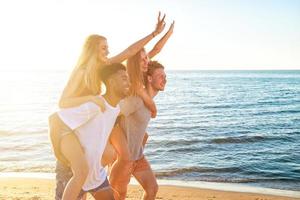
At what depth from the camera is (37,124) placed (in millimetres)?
23922

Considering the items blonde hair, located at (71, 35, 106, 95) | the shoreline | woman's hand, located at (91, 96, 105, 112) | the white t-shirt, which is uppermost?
blonde hair, located at (71, 35, 106, 95)

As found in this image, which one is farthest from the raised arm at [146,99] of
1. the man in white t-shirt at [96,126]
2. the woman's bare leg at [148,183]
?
the woman's bare leg at [148,183]

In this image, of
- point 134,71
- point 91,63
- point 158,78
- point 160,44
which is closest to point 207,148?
point 160,44

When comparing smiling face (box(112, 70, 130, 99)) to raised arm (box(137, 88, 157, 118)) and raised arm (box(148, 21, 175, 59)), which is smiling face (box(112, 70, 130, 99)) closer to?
raised arm (box(137, 88, 157, 118))

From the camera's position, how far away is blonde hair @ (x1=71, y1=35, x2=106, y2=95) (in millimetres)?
4105

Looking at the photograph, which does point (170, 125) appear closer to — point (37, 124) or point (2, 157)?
point (37, 124)

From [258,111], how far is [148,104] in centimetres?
2908

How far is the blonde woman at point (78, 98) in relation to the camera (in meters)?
3.88

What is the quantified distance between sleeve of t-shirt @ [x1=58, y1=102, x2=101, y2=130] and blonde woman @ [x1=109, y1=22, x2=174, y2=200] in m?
0.82

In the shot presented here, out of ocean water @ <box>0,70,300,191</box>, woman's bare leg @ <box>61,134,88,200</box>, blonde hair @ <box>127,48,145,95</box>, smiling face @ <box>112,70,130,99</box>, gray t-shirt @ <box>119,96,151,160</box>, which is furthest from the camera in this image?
ocean water @ <box>0,70,300,191</box>

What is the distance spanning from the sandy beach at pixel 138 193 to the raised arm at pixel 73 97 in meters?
4.88

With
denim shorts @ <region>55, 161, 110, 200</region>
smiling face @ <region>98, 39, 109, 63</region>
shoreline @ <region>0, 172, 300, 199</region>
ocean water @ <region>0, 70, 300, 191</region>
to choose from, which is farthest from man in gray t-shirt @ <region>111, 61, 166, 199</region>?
ocean water @ <region>0, 70, 300, 191</region>

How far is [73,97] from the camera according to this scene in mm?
4043

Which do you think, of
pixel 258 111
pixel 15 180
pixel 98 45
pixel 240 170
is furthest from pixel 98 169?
pixel 258 111
